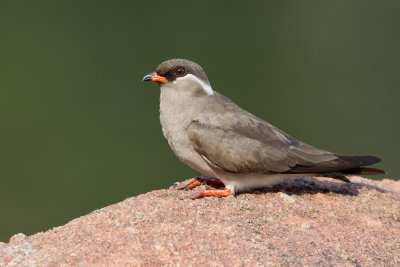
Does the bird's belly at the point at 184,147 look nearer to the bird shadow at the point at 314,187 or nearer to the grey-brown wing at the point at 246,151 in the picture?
the grey-brown wing at the point at 246,151

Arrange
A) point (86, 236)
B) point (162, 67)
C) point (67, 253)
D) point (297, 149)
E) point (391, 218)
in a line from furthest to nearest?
1. point (162, 67)
2. point (297, 149)
3. point (391, 218)
4. point (86, 236)
5. point (67, 253)

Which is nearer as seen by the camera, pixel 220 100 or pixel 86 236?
pixel 86 236

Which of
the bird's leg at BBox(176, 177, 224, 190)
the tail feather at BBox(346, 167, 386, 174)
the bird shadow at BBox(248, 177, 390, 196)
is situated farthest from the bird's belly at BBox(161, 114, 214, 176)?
the tail feather at BBox(346, 167, 386, 174)

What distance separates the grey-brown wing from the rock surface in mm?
414

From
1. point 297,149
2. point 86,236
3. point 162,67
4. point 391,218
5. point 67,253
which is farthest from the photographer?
point 162,67

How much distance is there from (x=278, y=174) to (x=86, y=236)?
2.90 meters

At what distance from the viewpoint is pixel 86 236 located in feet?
19.1

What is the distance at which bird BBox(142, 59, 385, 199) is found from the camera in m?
7.36

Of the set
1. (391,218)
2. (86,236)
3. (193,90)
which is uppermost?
(193,90)

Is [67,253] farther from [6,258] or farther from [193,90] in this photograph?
[193,90]

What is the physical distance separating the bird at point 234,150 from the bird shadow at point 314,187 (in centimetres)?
22

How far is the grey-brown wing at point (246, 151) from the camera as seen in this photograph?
734 centimetres

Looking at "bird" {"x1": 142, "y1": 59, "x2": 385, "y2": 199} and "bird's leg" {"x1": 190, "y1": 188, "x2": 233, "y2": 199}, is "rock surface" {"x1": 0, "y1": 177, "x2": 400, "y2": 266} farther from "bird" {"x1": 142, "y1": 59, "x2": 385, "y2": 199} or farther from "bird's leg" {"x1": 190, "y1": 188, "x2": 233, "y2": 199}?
"bird" {"x1": 142, "y1": 59, "x2": 385, "y2": 199}

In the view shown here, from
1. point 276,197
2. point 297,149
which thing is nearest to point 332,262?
point 276,197
